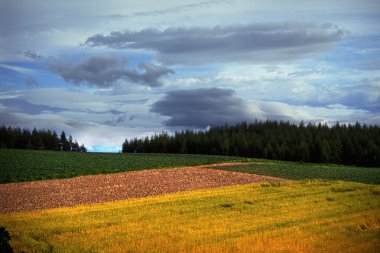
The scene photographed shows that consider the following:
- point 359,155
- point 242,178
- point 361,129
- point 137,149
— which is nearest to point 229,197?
point 242,178

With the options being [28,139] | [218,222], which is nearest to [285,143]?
[28,139]

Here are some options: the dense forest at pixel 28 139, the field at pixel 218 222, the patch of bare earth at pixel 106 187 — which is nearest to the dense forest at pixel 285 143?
the dense forest at pixel 28 139

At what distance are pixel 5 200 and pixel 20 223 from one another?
10778 mm

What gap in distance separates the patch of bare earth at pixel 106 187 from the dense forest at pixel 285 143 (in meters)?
76.6

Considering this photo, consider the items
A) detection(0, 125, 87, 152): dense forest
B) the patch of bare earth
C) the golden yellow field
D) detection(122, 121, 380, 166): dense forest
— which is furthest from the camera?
detection(0, 125, 87, 152): dense forest

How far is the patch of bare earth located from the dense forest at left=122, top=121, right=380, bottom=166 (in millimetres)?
76594

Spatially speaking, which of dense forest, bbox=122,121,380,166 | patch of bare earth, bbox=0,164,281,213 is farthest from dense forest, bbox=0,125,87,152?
patch of bare earth, bbox=0,164,281,213

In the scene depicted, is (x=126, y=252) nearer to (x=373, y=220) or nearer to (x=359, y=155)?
(x=373, y=220)

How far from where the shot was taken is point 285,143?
468 ft

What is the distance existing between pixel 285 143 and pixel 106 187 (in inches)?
4022

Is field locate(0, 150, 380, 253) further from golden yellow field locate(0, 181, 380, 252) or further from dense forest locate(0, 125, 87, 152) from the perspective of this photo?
dense forest locate(0, 125, 87, 152)

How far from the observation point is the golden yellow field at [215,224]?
23.2 meters

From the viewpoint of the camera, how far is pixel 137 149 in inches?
7584

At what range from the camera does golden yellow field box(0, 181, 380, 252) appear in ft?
76.0
